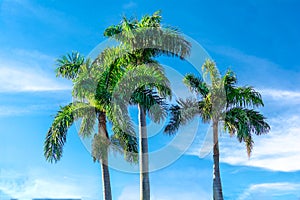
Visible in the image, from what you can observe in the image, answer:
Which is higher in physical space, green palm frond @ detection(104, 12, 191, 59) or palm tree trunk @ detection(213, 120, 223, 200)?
green palm frond @ detection(104, 12, 191, 59)

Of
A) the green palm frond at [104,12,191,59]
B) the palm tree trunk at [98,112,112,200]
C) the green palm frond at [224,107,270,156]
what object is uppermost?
the green palm frond at [104,12,191,59]

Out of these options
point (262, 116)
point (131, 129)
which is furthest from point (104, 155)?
point (262, 116)

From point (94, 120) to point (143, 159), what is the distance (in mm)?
2714

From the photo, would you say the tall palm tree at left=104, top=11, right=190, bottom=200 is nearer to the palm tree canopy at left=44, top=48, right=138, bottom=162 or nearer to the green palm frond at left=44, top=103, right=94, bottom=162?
the palm tree canopy at left=44, top=48, right=138, bottom=162

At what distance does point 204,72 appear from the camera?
77.0 feet

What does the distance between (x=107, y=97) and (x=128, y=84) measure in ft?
3.41

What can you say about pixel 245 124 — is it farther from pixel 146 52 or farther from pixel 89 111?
pixel 89 111

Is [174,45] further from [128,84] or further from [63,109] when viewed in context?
[63,109]

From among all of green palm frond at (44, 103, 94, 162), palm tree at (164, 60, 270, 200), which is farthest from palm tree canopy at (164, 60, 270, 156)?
green palm frond at (44, 103, 94, 162)

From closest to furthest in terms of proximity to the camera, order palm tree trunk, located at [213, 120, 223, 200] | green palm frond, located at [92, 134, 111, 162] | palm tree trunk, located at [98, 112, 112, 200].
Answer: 1. palm tree trunk, located at [98, 112, 112, 200]
2. green palm frond, located at [92, 134, 111, 162]
3. palm tree trunk, located at [213, 120, 223, 200]

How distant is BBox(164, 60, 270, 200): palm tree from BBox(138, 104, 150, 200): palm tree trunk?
5.59ft

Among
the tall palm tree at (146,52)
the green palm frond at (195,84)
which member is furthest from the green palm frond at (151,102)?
the green palm frond at (195,84)

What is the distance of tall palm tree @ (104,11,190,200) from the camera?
20391 mm

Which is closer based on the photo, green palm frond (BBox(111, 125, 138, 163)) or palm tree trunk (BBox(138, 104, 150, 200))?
palm tree trunk (BBox(138, 104, 150, 200))
